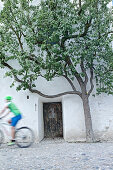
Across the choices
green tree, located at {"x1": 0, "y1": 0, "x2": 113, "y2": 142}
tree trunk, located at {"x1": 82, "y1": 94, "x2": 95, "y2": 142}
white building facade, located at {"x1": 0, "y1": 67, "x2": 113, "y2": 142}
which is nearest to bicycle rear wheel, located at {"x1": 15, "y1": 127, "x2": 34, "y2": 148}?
green tree, located at {"x1": 0, "y1": 0, "x2": 113, "y2": 142}

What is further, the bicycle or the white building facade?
the white building facade

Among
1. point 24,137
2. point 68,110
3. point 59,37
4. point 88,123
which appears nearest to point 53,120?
point 68,110

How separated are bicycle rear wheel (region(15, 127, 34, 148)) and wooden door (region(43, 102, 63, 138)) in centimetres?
399

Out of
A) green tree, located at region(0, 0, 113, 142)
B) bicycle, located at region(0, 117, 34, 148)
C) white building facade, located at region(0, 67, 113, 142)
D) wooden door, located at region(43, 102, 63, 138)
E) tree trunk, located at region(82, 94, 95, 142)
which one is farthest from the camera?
wooden door, located at region(43, 102, 63, 138)

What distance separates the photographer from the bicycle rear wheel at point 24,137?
630 centimetres

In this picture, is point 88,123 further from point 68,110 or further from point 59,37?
point 59,37

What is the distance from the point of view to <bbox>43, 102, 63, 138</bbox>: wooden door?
406 inches

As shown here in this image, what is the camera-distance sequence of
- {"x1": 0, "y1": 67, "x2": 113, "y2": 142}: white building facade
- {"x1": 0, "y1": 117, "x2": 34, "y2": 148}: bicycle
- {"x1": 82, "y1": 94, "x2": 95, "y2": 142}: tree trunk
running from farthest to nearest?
{"x1": 0, "y1": 67, "x2": 113, "y2": 142}: white building facade, {"x1": 82, "y1": 94, "x2": 95, "y2": 142}: tree trunk, {"x1": 0, "y1": 117, "x2": 34, "y2": 148}: bicycle

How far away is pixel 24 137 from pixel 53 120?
4194 millimetres

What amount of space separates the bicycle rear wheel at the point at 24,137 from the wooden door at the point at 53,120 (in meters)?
3.99

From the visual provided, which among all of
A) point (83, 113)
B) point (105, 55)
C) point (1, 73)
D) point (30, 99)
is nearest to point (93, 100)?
point (83, 113)

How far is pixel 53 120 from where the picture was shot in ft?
34.1

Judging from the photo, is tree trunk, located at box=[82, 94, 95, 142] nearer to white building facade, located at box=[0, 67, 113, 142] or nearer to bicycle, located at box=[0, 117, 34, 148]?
white building facade, located at box=[0, 67, 113, 142]

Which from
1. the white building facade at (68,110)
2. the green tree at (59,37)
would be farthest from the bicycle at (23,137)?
the white building facade at (68,110)
